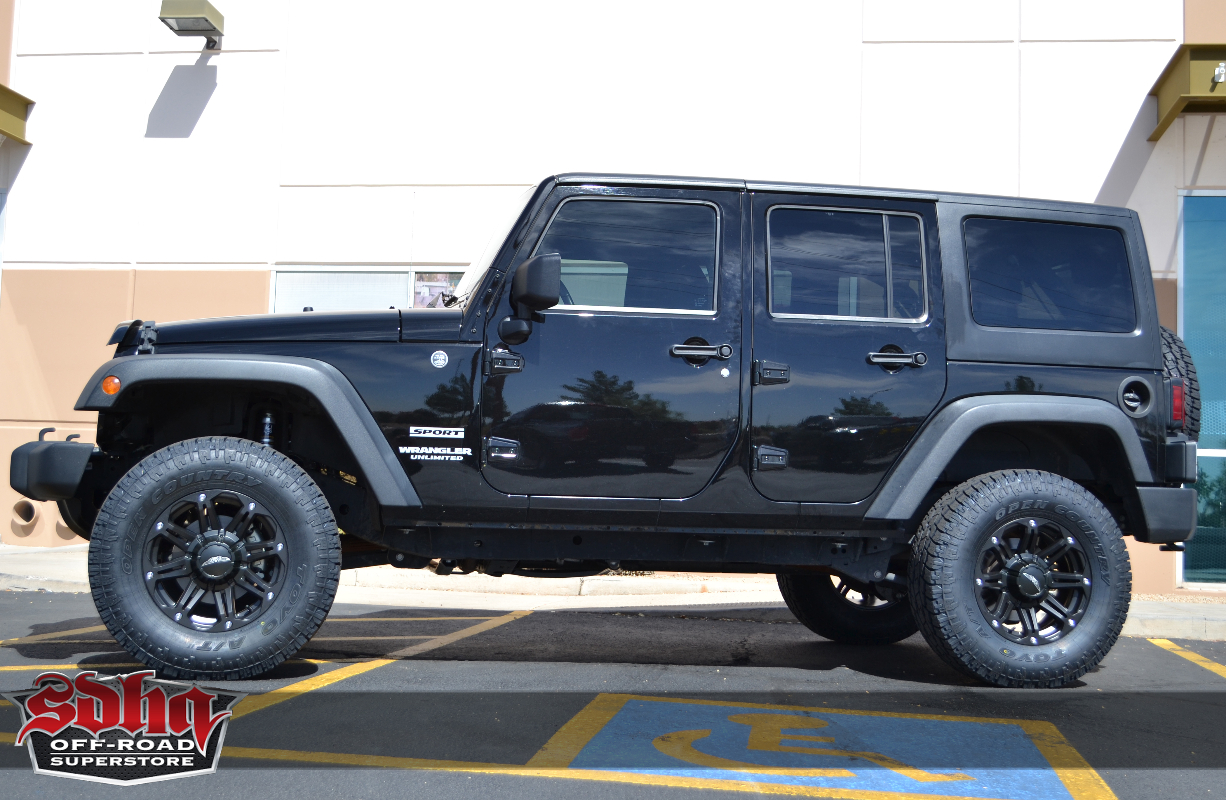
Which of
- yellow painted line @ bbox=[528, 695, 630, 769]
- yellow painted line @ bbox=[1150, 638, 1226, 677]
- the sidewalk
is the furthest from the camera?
the sidewalk

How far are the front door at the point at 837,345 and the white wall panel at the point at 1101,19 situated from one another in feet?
21.9

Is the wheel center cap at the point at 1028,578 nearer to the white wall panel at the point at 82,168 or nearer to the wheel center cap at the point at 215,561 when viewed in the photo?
the wheel center cap at the point at 215,561

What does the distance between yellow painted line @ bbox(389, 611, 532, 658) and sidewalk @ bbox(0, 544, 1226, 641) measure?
2.20 feet

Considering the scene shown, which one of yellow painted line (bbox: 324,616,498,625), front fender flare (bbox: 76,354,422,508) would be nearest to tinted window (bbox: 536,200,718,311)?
front fender flare (bbox: 76,354,422,508)

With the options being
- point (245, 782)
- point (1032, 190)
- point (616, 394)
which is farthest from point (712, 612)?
point (1032, 190)

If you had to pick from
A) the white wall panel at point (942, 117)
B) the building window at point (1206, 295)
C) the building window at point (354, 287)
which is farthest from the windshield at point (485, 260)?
the building window at point (1206, 295)

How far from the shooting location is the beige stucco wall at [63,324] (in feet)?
32.7

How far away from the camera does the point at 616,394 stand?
405 centimetres

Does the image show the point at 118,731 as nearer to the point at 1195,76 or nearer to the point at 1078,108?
the point at 1195,76

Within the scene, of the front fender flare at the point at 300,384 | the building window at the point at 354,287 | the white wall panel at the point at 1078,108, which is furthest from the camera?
the building window at the point at 354,287

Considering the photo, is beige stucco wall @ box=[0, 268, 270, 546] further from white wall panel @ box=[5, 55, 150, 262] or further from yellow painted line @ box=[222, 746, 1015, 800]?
yellow painted line @ box=[222, 746, 1015, 800]

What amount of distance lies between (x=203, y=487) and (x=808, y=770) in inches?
101

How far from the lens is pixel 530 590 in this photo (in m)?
8.05

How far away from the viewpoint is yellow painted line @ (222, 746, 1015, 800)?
2.62 metres
